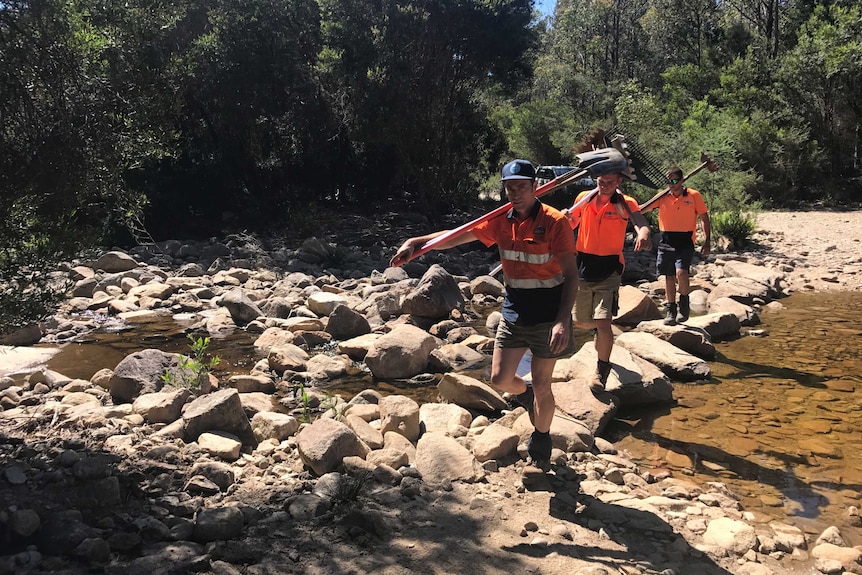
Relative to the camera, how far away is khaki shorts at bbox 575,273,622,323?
5.63 m

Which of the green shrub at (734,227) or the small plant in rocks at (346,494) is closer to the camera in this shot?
the small plant in rocks at (346,494)

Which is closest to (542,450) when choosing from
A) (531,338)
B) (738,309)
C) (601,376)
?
(531,338)

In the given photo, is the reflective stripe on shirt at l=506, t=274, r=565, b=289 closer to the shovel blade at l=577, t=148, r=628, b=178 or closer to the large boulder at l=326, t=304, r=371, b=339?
the shovel blade at l=577, t=148, r=628, b=178

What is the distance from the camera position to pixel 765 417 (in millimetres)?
5605

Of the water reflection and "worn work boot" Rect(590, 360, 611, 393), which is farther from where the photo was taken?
"worn work boot" Rect(590, 360, 611, 393)

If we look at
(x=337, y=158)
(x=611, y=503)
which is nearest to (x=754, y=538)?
(x=611, y=503)

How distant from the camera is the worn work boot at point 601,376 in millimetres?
5684

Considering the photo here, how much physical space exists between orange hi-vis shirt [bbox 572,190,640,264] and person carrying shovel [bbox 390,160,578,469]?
66.4 inches

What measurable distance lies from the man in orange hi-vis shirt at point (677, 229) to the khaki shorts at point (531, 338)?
4.18m

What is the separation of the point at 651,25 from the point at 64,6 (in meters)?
43.1

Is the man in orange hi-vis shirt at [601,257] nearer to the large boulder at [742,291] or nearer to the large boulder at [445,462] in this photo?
the large boulder at [445,462]

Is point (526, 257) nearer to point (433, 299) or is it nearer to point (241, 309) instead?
point (433, 299)

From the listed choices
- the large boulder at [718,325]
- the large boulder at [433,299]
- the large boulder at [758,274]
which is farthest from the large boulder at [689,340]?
the large boulder at [758,274]

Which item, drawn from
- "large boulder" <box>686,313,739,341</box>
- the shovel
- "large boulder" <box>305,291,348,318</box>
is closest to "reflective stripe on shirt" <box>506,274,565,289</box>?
the shovel
